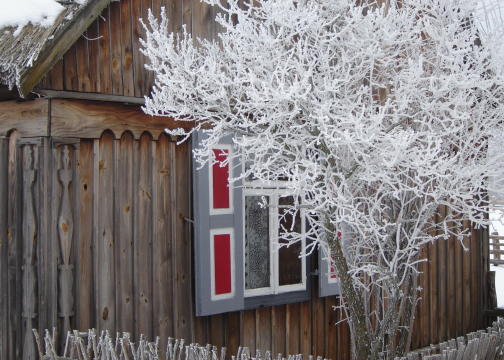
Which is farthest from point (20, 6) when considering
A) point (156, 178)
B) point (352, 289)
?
point (352, 289)

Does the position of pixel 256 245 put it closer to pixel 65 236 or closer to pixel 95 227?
pixel 95 227

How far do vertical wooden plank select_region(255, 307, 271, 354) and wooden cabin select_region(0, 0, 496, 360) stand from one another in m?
0.14

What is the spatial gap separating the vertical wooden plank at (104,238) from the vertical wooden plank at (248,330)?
4.50 ft

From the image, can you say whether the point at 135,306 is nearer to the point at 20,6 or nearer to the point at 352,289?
the point at 352,289

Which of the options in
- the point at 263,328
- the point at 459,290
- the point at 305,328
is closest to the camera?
the point at 263,328

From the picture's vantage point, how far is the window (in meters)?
5.73

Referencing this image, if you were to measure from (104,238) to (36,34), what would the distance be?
1.67 m

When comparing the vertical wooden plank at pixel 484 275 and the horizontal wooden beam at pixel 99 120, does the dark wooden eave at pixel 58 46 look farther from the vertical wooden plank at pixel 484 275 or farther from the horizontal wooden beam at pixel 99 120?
the vertical wooden plank at pixel 484 275

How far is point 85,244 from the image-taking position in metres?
5.30

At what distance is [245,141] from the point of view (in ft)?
15.9

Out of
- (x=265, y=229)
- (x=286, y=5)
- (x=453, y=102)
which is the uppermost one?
(x=286, y=5)

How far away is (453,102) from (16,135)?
11.6ft

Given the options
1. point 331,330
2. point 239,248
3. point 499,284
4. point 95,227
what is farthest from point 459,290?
point 499,284

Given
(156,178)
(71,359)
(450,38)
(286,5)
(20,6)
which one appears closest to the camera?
(71,359)
